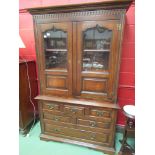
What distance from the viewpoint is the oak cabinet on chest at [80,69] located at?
1.57 metres

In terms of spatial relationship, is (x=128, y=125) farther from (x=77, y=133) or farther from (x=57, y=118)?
(x=57, y=118)

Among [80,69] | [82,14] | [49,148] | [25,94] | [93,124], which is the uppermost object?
[82,14]

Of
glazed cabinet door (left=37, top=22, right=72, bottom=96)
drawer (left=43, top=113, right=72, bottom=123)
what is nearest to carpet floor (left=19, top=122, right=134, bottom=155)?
drawer (left=43, top=113, right=72, bottom=123)

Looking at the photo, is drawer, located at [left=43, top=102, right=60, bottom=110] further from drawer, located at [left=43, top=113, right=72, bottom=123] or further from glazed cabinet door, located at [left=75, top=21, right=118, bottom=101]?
glazed cabinet door, located at [left=75, top=21, right=118, bottom=101]

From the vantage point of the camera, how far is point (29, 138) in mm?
2240

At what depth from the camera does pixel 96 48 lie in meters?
1.74

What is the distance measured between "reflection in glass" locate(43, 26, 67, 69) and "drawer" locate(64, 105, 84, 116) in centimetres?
58

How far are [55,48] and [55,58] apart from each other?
0.49 feet

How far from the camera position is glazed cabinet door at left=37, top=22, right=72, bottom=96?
174cm

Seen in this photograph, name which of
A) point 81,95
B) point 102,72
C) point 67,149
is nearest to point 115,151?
point 67,149

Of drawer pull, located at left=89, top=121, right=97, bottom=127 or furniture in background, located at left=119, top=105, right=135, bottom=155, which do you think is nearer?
furniture in background, located at left=119, top=105, right=135, bottom=155

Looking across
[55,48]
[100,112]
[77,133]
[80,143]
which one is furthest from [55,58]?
[80,143]

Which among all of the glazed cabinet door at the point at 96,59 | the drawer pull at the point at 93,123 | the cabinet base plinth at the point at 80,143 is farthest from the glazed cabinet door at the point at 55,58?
the cabinet base plinth at the point at 80,143

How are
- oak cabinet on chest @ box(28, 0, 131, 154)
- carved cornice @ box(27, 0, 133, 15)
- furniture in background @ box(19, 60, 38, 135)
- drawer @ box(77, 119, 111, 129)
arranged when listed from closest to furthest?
carved cornice @ box(27, 0, 133, 15) < oak cabinet on chest @ box(28, 0, 131, 154) < drawer @ box(77, 119, 111, 129) < furniture in background @ box(19, 60, 38, 135)
